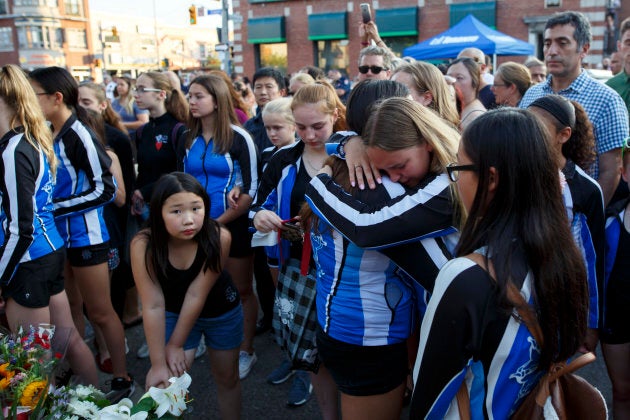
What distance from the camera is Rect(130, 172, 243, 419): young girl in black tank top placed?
2.55 metres

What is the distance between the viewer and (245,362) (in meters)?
3.92

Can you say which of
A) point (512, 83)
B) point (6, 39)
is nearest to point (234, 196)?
point (512, 83)

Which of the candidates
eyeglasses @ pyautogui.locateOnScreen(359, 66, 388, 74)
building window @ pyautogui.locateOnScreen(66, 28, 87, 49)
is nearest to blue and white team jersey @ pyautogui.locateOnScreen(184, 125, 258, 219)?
eyeglasses @ pyautogui.locateOnScreen(359, 66, 388, 74)

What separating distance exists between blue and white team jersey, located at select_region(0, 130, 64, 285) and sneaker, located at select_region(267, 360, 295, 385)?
1.71 meters

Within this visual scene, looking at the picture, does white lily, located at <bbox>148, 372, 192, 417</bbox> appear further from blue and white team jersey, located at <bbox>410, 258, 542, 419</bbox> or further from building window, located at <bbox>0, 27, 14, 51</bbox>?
building window, located at <bbox>0, 27, 14, 51</bbox>

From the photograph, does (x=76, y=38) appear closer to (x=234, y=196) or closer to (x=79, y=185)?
(x=79, y=185)

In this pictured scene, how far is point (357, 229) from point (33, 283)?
1.96 metres

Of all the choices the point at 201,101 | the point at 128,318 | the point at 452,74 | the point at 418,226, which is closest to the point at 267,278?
the point at 128,318

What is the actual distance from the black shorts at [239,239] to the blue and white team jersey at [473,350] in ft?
8.04

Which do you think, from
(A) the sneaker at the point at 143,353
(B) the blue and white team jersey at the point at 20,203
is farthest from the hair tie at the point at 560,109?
(A) the sneaker at the point at 143,353

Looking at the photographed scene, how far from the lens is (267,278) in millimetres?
4598

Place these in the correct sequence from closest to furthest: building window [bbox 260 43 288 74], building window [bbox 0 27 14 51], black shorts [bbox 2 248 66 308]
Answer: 1. black shorts [bbox 2 248 66 308]
2. building window [bbox 260 43 288 74]
3. building window [bbox 0 27 14 51]

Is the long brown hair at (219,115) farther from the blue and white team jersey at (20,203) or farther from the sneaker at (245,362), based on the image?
the sneaker at (245,362)

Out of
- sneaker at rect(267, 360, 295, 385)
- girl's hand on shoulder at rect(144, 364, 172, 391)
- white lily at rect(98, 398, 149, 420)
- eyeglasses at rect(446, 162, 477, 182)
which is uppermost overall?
eyeglasses at rect(446, 162, 477, 182)
